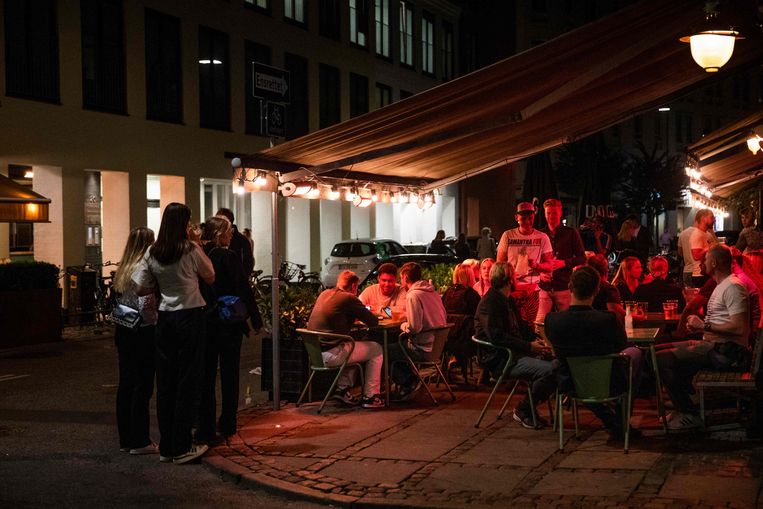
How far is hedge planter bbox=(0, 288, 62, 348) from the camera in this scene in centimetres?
1616

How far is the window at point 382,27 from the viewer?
3769cm

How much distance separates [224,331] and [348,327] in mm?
1543

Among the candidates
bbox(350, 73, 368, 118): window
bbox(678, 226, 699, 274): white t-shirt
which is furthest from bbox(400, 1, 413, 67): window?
Result: bbox(678, 226, 699, 274): white t-shirt

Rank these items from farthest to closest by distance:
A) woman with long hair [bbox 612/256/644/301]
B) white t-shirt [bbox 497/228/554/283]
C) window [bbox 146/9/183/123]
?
window [bbox 146/9/183/123] → white t-shirt [bbox 497/228/554/283] → woman with long hair [bbox 612/256/644/301]

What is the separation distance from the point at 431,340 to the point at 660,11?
12.9ft

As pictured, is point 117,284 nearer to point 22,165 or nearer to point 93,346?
point 93,346

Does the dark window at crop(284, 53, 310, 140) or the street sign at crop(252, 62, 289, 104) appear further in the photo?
the dark window at crop(284, 53, 310, 140)

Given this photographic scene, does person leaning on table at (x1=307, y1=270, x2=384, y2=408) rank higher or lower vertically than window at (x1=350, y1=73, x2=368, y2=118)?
lower

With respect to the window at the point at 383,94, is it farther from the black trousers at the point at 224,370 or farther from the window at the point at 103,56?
the black trousers at the point at 224,370

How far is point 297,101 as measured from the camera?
106ft

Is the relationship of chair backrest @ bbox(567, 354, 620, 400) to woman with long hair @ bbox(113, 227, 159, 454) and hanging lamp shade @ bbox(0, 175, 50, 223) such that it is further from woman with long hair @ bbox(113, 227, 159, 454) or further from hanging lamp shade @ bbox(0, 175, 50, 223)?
hanging lamp shade @ bbox(0, 175, 50, 223)

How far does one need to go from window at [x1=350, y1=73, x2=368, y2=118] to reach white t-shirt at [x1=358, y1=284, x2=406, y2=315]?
2477cm

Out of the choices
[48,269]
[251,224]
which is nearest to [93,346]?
[48,269]

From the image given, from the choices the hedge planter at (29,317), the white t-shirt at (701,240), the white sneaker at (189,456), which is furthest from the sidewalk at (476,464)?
the hedge planter at (29,317)
